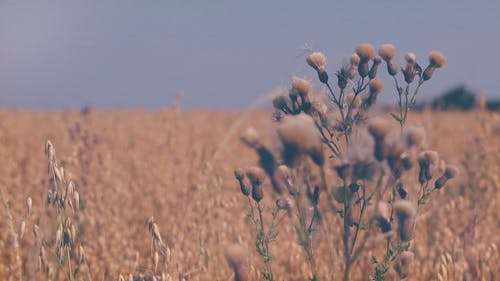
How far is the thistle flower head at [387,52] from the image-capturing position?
1784 mm

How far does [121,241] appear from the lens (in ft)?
10.2

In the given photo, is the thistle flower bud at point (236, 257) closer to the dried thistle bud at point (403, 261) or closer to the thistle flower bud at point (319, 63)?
the dried thistle bud at point (403, 261)

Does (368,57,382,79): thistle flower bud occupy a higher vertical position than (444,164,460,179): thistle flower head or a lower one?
higher

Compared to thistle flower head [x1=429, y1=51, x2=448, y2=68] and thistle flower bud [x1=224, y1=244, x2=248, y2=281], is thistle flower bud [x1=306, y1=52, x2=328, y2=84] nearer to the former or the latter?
thistle flower head [x1=429, y1=51, x2=448, y2=68]

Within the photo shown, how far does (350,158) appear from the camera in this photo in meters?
1.34

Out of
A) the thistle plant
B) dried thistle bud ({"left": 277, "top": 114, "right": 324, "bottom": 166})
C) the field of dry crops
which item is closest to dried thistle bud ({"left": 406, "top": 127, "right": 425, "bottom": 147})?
the thistle plant

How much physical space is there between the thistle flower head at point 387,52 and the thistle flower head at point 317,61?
19cm

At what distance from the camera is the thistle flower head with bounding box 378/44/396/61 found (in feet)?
5.85

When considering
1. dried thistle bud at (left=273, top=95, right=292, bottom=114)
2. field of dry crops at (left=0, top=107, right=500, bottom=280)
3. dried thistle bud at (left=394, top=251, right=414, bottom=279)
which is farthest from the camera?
field of dry crops at (left=0, top=107, right=500, bottom=280)

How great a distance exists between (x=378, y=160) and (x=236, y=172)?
1.89ft

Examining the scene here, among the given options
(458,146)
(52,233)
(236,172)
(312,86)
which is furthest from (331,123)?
(458,146)

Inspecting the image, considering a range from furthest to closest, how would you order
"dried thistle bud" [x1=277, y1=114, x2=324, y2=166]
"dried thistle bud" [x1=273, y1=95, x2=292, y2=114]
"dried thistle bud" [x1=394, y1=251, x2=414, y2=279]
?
"dried thistle bud" [x1=273, y1=95, x2=292, y2=114]
"dried thistle bud" [x1=394, y1=251, x2=414, y2=279]
"dried thistle bud" [x1=277, y1=114, x2=324, y2=166]

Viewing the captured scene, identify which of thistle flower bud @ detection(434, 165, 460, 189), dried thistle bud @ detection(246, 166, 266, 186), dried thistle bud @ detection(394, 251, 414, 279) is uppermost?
dried thistle bud @ detection(246, 166, 266, 186)

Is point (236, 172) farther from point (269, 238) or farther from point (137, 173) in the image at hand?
point (137, 173)
